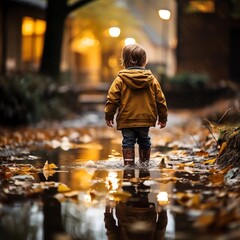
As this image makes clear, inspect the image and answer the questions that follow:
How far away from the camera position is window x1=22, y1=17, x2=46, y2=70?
36219 mm

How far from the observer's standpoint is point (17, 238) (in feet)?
17.1

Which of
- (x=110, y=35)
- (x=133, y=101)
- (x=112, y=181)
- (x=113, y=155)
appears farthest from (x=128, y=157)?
(x=110, y=35)

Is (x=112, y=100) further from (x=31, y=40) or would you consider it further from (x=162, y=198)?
(x=31, y=40)

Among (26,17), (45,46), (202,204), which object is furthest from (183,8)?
(202,204)

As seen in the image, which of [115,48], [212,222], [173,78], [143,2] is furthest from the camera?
[143,2]

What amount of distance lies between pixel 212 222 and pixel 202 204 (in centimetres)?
88

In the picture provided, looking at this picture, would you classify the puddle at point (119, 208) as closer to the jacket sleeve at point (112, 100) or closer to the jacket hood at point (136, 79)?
the jacket sleeve at point (112, 100)

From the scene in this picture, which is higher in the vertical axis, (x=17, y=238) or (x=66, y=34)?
(x=66, y=34)

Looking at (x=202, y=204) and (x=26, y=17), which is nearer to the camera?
(x=202, y=204)

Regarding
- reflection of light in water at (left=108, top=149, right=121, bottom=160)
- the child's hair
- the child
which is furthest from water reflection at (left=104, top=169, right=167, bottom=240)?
reflection of light in water at (left=108, top=149, right=121, bottom=160)

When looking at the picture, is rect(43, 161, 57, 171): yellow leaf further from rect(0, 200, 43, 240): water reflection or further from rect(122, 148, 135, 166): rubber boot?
rect(0, 200, 43, 240): water reflection

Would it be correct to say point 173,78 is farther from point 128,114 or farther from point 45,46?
point 128,114

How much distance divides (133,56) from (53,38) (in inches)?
640

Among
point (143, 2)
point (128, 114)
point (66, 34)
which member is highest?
point (143, 2)
